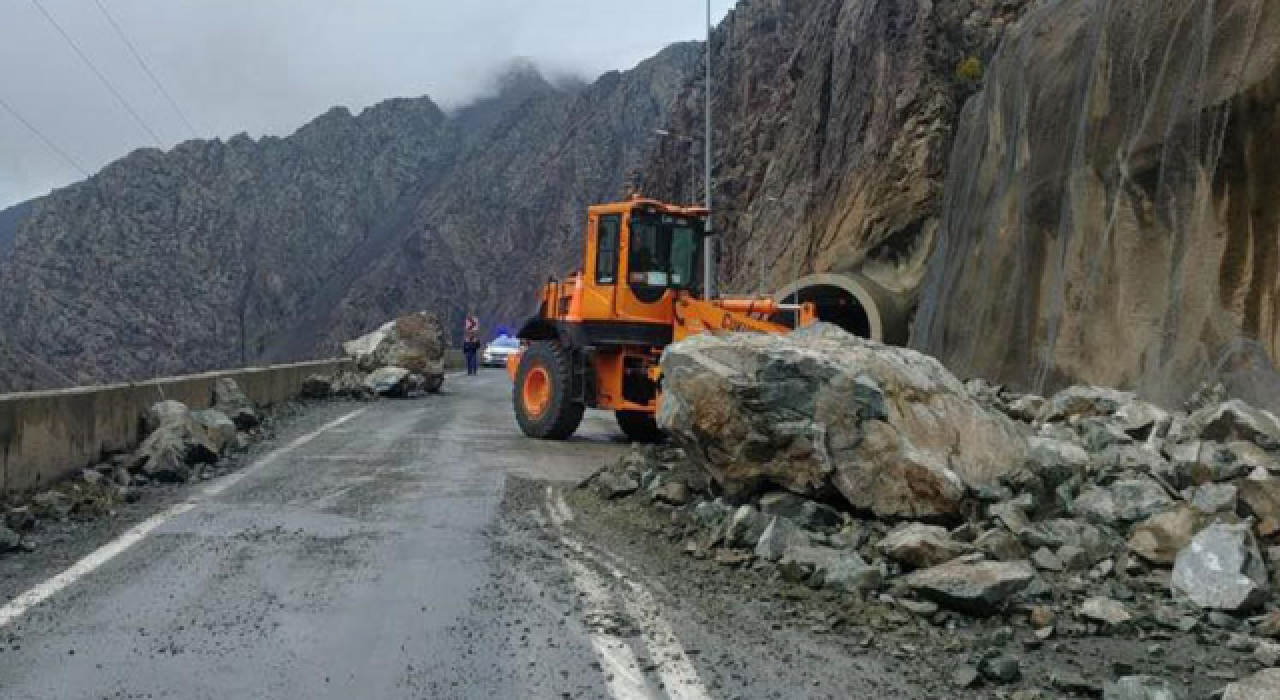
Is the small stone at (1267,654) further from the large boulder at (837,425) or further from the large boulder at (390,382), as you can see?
the large boulder at (390,382)

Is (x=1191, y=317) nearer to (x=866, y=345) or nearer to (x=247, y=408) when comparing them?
(x=866, y=345)

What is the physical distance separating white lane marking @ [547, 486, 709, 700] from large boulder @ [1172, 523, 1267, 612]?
8.65 feet

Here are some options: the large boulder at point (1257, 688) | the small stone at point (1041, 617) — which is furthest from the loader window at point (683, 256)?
the large boulder at point (1257, 688)

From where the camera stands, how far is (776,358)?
781 centimetres

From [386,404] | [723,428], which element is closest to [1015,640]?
[723,428]

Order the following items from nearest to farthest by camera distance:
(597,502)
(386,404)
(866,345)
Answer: (866,345) < (597,502) < (386,404)

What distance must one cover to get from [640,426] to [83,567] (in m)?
8.88

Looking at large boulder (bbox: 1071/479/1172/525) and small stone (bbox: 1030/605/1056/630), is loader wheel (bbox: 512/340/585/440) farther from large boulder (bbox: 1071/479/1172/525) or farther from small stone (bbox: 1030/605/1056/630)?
small stone (bbox: 1030/605/1056/630)

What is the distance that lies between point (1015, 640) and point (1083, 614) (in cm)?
47

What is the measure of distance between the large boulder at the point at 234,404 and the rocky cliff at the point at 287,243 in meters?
107

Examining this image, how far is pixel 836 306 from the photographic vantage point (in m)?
34.0

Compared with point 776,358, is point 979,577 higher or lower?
lower

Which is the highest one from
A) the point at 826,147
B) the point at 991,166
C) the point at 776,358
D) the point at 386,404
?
the point at 826,147

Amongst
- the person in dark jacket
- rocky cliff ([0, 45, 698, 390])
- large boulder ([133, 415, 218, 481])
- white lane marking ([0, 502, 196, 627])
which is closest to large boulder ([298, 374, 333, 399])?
large boulder ([133, 415, 218, 481])
